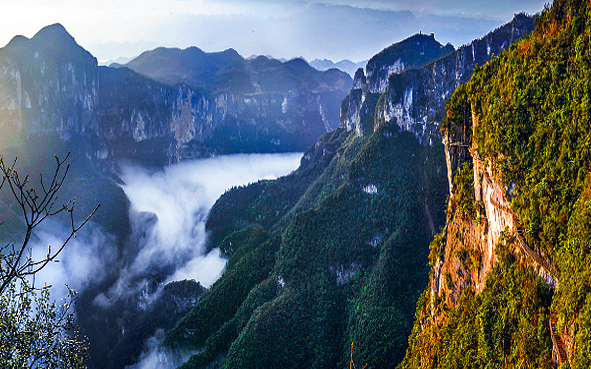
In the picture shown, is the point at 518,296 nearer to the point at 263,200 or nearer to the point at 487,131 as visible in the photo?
the point at 487,131

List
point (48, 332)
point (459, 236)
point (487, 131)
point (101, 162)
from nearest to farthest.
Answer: point (48, 332), point (487, 131), point (459, 236), point (101, 162)

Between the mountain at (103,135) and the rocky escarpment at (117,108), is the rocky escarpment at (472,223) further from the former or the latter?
the rocky escarpment at (117,108)

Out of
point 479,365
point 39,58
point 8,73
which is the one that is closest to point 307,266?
point 479,365

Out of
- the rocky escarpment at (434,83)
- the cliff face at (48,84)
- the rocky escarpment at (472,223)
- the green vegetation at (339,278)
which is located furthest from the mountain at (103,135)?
the rocky escarpment at (434,83)

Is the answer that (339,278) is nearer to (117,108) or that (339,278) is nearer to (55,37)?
(55,37)

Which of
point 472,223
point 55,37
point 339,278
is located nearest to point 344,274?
point 339,278
